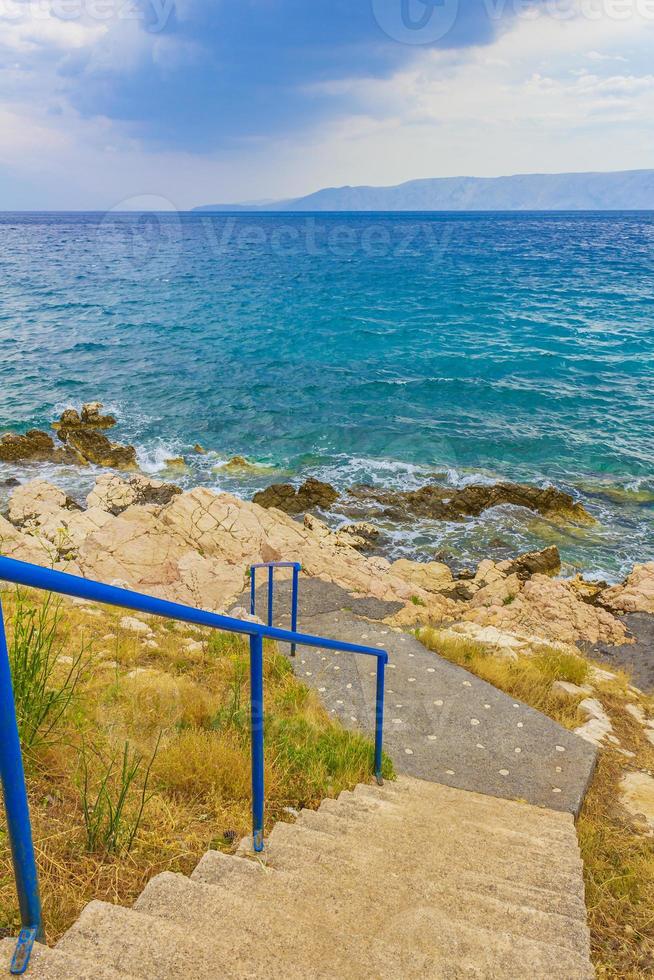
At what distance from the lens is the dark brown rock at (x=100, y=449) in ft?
64.1

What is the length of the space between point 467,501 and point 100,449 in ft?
37.6

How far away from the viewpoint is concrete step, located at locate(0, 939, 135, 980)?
1703 millimetres

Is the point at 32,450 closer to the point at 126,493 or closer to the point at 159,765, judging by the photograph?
the point at 126,493

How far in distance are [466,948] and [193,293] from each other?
54285mm

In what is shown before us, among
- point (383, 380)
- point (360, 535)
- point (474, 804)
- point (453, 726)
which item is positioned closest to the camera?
point (474, 804)

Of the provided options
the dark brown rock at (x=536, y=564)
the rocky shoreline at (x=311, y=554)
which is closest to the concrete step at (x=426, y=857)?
the rocky shoreline at (x=311, y=554)

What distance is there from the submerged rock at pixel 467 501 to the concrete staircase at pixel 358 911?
12770 millimetres

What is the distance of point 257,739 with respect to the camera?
316 cm

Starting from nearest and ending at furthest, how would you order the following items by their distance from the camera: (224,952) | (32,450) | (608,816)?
1. (224,952)
2. (608,816)
3. (32,450)

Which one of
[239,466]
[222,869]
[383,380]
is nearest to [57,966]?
[222,869]

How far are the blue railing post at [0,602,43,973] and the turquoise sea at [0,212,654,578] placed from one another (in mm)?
13297

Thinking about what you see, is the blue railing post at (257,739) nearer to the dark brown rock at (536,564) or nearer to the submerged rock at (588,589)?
the submerged rock at (588,589)

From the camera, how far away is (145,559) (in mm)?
12047

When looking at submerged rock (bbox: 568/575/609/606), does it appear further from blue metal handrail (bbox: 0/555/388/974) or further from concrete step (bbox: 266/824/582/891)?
blue metal handrail (bbox: 0/555/388/974)
